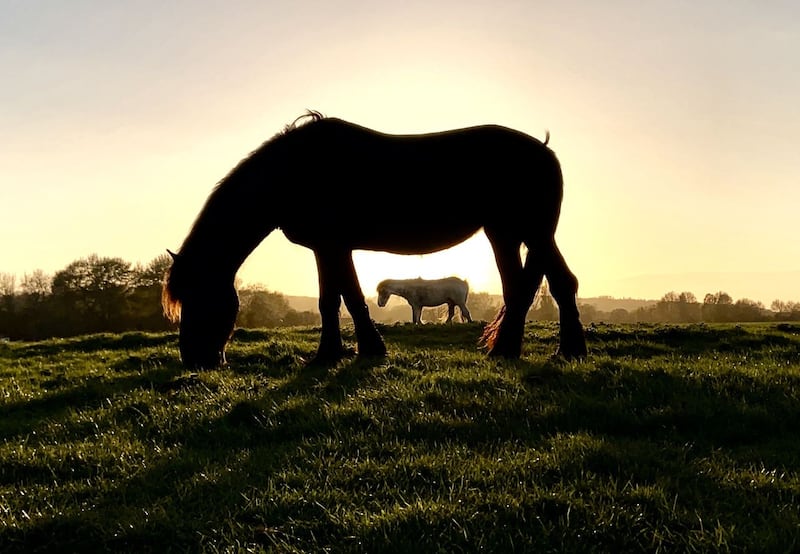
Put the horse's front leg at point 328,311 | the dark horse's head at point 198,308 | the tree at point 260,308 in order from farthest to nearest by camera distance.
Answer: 1. the tree at point 260,308
2. the horse's front leg at point 328,311
3. the dark horse's head at point 198,308

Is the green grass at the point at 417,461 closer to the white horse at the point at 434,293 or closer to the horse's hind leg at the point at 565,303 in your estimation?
the horse's hind leg at the point at 565,303

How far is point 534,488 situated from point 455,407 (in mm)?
2018

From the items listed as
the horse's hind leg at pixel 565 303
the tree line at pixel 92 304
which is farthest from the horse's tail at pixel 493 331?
the tree line at pixel 92 304

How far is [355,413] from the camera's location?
5191mm

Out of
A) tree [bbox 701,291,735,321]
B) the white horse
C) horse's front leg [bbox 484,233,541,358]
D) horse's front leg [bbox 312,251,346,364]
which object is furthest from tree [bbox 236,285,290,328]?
tree [bbox 701,291,735,321]

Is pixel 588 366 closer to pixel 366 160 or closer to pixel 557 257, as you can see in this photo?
pixel 557 257

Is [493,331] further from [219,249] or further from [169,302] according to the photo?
[169,302]

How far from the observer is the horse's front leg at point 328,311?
29.3ft

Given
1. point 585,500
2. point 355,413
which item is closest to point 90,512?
point 355,413

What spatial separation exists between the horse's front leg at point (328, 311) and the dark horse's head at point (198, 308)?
1.40 m

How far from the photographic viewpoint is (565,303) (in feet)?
29.4

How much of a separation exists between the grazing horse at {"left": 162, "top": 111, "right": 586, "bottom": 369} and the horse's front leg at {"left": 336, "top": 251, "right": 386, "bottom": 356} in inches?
0.7

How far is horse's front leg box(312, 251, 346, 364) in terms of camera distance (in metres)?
8.95

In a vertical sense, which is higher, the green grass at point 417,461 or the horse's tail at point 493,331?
the horse's tail at point 493,331
